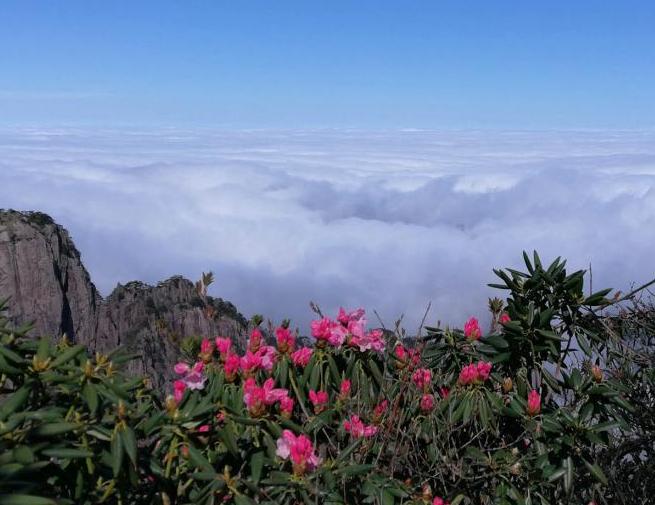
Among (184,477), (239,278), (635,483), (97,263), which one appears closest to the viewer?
(184,477)

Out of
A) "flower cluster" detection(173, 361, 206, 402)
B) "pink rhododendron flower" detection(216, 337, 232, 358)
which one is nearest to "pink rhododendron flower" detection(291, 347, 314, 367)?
"pink rhododendron flower" detection(216, 337, 232, 358)

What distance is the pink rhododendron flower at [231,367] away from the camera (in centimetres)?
362

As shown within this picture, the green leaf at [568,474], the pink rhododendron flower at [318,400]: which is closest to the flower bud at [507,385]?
the green leaf at [568,474]

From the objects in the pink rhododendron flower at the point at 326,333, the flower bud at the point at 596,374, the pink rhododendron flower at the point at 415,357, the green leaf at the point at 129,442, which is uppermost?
the green leaf at the point at 129,442

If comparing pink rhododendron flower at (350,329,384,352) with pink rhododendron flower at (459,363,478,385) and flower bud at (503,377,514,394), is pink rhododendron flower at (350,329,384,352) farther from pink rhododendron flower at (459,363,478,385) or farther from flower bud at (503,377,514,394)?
flower bud at (503,377,514,394)

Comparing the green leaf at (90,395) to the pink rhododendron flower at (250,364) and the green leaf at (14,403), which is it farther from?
the pink rhododendron flower at (250,364)

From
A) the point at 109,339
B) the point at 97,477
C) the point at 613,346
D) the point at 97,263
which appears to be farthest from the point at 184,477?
the point at 97,263

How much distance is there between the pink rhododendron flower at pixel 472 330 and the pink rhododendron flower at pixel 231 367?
1402mm

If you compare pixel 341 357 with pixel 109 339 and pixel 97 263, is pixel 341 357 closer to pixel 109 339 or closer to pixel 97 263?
pixel 109 339

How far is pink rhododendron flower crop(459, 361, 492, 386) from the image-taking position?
401 centimetres

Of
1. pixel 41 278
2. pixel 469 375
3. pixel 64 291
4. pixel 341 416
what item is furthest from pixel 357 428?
pixel 64 291

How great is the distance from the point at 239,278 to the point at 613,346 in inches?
6800

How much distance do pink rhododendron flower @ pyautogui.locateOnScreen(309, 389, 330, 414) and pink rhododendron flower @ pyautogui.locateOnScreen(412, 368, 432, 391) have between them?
2.09 feet

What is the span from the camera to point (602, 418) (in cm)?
391
